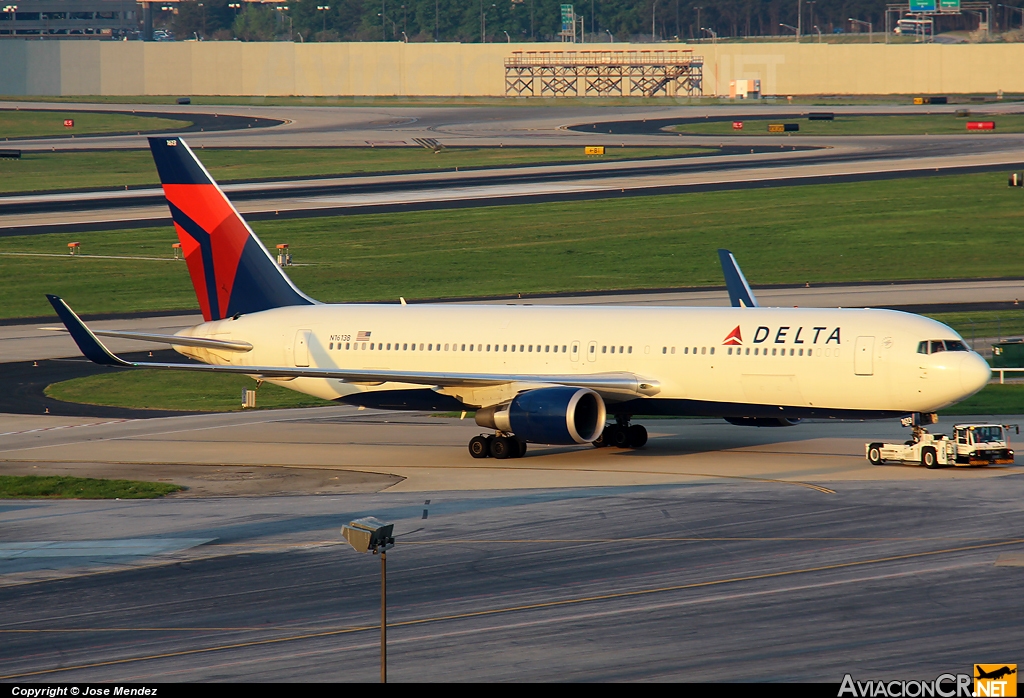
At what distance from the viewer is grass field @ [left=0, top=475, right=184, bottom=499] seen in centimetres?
4031

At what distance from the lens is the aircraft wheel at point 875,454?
4297 cm

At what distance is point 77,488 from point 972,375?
87.6 feet

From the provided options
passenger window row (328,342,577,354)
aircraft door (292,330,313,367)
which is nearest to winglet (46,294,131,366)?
aircraft door (292,330,313,367)

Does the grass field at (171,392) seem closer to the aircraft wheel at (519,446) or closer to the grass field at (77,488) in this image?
the grass field at (77,488)

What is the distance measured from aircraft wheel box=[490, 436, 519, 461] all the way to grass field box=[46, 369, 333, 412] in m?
14.5

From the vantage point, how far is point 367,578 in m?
30.7

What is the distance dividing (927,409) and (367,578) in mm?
19952

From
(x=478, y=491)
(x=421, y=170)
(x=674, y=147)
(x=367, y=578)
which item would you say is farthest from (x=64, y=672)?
(x=674, y=147)

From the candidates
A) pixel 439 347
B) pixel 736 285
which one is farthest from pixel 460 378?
pixel 736 285

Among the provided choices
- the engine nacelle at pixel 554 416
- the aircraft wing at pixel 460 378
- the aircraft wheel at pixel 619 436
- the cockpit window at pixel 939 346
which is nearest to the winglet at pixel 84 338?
the aircraft wing at pixel 460 378

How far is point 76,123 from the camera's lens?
7436 inches

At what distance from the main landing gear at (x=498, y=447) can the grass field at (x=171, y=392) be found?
1398 cm

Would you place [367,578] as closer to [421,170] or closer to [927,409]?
[927,409]

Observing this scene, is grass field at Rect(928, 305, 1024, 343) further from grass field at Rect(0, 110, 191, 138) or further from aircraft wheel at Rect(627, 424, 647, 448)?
grass field at Rect(0, 110, 191, 138)
